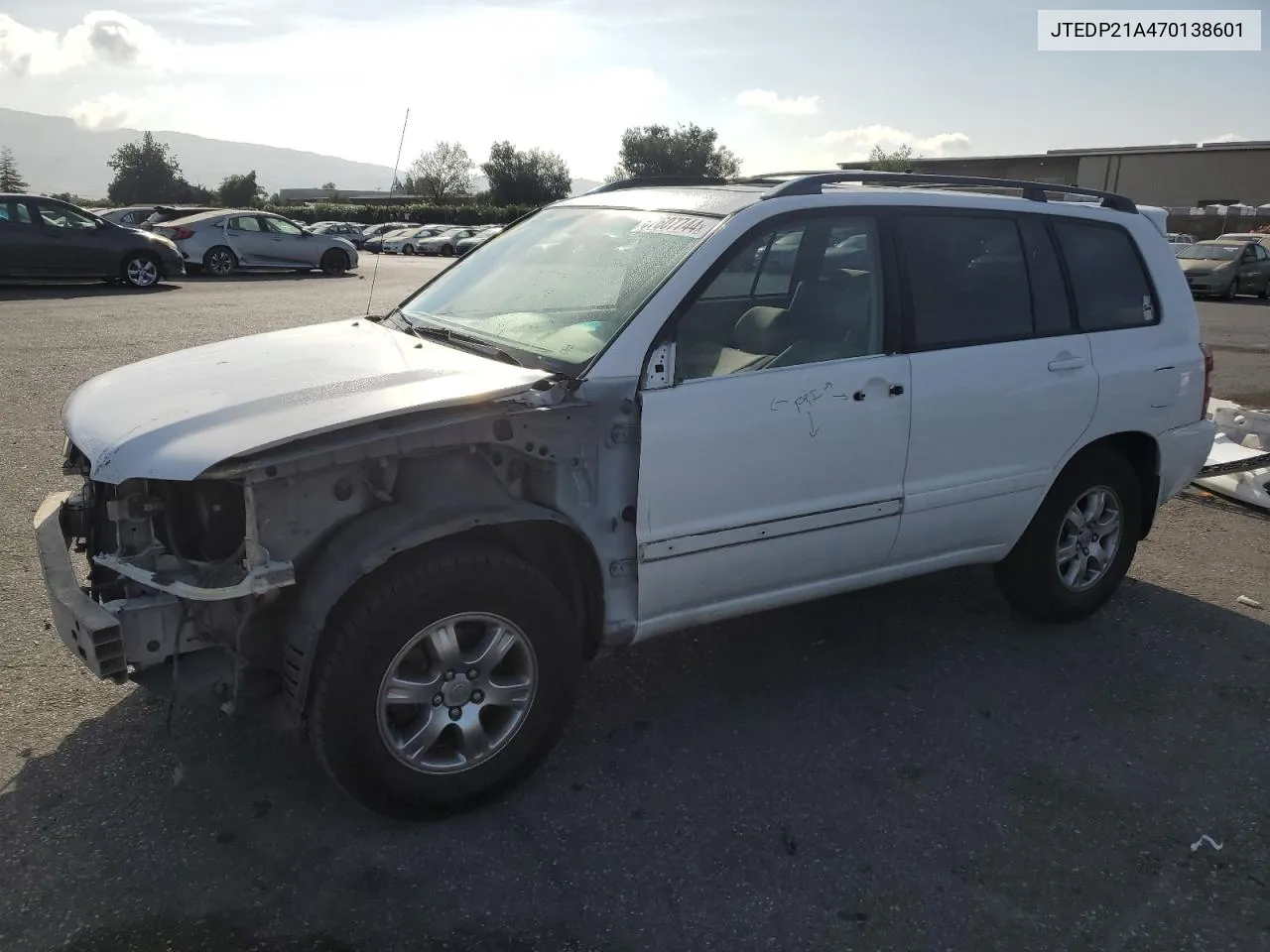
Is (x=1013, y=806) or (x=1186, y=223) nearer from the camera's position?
(x=1013, y=806)

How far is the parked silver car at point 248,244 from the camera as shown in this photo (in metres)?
21.9

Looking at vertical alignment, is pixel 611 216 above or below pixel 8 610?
above

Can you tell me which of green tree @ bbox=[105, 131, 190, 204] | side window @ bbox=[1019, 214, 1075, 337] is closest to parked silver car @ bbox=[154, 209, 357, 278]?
side window @ bbox=[1019, 214, 1075, 337]

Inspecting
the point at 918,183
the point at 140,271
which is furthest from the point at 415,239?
the point at 918,183

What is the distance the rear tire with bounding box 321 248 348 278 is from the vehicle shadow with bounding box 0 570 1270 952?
71.1ft

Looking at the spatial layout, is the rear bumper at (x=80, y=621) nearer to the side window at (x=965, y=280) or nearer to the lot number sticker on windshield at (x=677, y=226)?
the lot number sticker on windshield at (x=677, y=226)

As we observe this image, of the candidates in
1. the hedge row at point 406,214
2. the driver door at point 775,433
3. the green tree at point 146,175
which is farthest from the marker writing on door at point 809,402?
the green tree at point 146,175

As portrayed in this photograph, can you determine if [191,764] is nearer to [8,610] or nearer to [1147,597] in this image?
[8,610]

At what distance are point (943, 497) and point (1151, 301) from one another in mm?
1578

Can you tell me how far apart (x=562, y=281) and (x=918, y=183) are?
1.70 m

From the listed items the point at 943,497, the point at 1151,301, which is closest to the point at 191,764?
the point at 943,497

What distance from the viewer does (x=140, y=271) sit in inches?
710

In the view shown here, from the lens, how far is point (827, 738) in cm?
366

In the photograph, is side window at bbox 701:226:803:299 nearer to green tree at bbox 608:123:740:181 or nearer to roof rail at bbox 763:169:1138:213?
roof rail at bbox 763:169:1138:213
